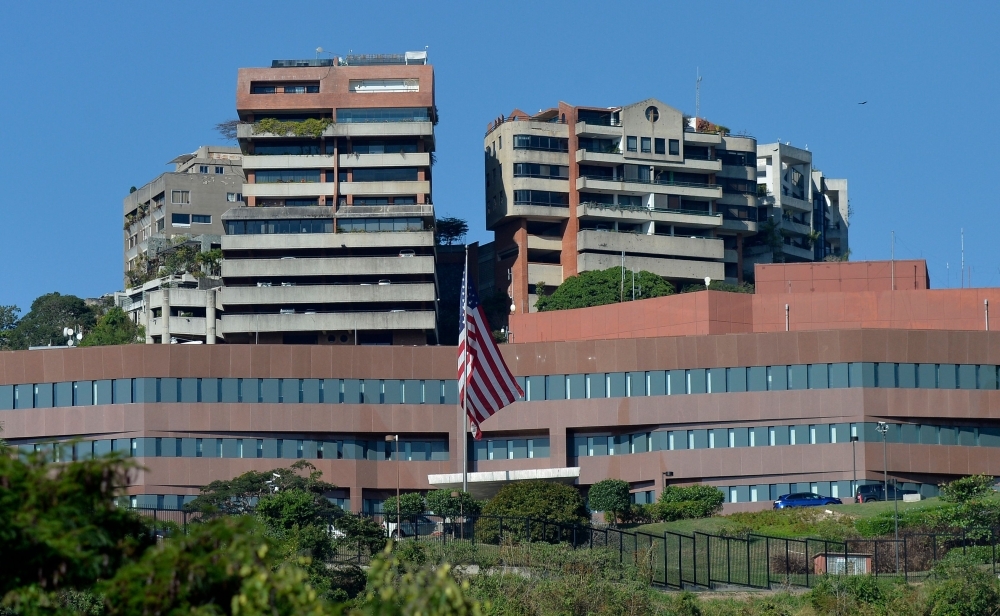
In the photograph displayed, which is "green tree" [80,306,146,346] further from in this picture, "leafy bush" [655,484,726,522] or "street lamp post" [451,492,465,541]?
"leafy bush" [655,484,726,522]

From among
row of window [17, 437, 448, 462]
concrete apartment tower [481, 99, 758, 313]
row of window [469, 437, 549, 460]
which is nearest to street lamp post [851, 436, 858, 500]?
row of window [469, 437, 549, 460]

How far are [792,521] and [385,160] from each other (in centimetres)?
7377

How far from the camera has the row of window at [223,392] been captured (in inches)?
3935

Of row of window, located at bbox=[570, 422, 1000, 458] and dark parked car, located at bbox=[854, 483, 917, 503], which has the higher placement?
row of window, located at bbox=[570, 422, 1000, 458]

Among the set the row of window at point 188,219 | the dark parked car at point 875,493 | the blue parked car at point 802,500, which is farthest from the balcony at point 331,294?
the dark parked car at point 875,493

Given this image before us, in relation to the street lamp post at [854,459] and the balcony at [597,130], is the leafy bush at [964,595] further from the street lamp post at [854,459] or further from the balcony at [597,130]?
the balcony at [597,130]

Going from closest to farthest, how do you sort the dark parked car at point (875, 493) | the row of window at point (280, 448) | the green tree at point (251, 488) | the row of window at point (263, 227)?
the green tree at point (251, 488)
the dark parked car at point (875, 493)
the row of window at point (280, 448)
the row of window at point (263, 227)

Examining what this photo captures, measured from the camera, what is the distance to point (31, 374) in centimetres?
10075

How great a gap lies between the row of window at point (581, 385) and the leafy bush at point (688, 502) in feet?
26.7

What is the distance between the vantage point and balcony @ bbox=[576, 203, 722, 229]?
490 feet

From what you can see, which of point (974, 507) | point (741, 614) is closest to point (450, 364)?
point (974, 507)

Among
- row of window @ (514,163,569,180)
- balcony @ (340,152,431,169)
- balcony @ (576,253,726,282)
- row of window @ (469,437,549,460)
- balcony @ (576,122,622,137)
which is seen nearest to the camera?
row of window @ (469,437,549,460)

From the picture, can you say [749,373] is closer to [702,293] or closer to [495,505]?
[702,293]

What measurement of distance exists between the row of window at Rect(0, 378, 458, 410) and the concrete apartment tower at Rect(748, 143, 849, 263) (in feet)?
225
